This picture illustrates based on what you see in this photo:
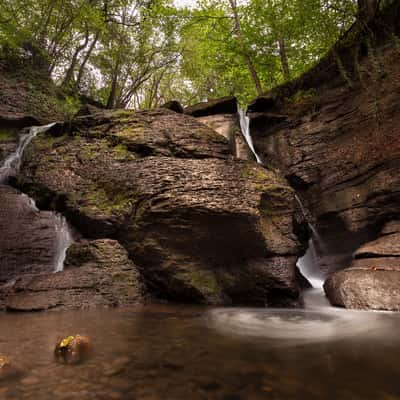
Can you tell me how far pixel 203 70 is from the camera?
64.8 feet

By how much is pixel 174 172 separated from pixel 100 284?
283 centimetres

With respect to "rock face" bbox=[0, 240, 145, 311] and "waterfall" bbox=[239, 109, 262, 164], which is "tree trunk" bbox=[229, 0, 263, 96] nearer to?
"waterfall" bbox=[239, 109, 262, 164]

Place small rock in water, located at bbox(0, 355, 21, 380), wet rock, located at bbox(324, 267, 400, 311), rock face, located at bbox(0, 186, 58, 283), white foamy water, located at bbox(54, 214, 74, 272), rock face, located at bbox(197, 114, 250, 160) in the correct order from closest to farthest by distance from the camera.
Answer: small rock in water, located at bbox(0, 355, 21, 380) < wet rock, located at bbox(324, 267, 400, 311) < rock face, located at bbox(0, 186, 58, 283) < white foamy water, located at bbox(54, 214, 74, 272) < rock face, located at bbox(197, 114, 250, 160)

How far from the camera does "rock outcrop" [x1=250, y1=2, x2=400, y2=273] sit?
751 cm

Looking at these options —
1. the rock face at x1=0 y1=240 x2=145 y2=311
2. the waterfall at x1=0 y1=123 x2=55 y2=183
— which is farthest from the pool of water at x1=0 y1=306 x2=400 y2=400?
the waterfall at x1=0 y1=123 x2=55 y2=183

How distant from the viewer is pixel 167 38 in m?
16.6

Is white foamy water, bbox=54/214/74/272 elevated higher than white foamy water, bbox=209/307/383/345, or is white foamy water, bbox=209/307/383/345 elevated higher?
white foamy water, bbox=54/214/74/272

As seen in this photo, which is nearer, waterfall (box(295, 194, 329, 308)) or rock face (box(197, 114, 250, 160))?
waterfall (box(295, 194, 329, 308))

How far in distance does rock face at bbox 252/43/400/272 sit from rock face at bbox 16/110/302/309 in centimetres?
256

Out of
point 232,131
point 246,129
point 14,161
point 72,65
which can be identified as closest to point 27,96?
A: point 72,65

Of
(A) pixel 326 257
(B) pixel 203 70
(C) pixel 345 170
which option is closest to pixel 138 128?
(C) pixel 345 170

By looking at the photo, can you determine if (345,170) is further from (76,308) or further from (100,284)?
(76,308)

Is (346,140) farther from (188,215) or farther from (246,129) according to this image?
(188,215)

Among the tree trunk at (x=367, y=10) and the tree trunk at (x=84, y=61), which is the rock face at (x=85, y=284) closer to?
the tree trunk at (x=367, y=10)
